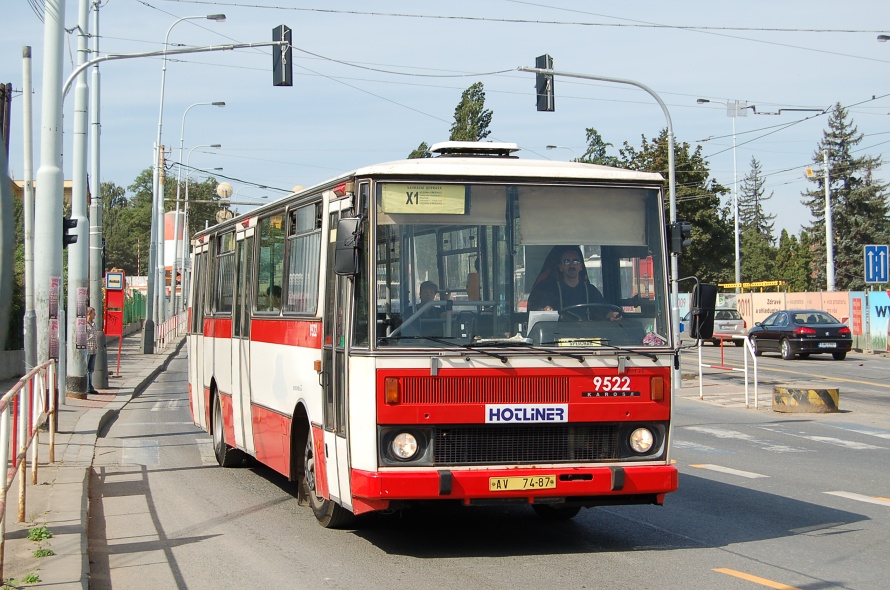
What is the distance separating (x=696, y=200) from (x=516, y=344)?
48.1 meters

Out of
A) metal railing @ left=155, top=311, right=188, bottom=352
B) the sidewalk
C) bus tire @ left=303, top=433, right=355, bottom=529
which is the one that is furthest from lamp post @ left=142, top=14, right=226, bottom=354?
bus tire @ left=303, top=433, right=355, bottom=529

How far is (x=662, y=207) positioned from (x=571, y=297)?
1.08 m

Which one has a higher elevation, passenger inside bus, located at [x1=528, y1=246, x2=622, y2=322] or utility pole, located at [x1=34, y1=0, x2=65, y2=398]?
utility pole, located at [x1=34, y1=0, x2=65, y2=398]

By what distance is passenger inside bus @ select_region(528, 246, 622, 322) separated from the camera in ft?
26.5

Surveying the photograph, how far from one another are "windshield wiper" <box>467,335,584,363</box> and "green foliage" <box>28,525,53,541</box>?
3312mm

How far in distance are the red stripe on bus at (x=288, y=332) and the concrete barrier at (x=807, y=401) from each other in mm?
11839

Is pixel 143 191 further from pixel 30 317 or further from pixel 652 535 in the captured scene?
pixel 652 535

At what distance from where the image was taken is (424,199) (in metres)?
8.03

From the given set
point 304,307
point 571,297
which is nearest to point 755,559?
point 571,297

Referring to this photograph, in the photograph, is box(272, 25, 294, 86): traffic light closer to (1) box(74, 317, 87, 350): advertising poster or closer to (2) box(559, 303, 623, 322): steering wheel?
(1) box(74, 317, 87, 350): advertising poster

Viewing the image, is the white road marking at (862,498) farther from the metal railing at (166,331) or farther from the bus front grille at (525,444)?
→ the metal railing at (166,331)

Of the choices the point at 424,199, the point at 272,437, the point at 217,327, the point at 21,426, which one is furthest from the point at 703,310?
the point at 217,327

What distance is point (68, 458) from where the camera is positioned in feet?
45.1

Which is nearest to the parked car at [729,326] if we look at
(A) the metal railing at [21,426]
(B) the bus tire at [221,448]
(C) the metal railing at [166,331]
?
(C) the metal railing at [166,331]
